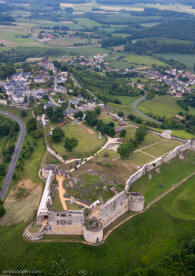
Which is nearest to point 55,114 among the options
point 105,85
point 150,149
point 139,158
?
point 150,149

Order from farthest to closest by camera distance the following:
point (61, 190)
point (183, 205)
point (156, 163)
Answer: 1. point (156, 163)
2. point (183, 205)
3. point (61, 190)

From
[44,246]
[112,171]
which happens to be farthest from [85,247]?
[112,171]

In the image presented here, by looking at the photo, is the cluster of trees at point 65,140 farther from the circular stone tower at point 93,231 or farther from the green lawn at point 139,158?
the circular stone tower at point 93,231

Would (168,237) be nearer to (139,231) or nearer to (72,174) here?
(139,231)

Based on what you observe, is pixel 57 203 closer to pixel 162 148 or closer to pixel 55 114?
pixel 162 148

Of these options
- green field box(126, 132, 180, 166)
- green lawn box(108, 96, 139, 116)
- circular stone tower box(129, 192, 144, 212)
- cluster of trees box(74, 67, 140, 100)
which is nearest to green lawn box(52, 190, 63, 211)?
circular stone tower box(129, 192, 144, 212)

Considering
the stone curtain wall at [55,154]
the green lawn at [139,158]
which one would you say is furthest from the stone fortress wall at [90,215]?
the stone curtain wall at [55,154]

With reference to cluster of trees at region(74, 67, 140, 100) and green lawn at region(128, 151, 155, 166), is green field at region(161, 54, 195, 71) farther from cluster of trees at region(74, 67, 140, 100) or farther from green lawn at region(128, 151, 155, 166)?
green lawn at region(128, 151, 155, 166)
